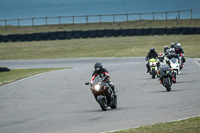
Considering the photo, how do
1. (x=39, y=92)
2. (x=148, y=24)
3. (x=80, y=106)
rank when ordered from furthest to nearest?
1. (x=148, y=24)
2. (x=39, y=92)
3. (x=80, y=106)

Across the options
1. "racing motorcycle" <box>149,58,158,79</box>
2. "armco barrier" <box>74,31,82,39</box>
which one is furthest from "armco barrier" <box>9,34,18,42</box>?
"racing motorcycle" <box>149,58,158,79</box>

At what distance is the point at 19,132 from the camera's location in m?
9.55

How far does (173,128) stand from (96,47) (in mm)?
38086

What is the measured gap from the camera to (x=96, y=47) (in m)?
46.7

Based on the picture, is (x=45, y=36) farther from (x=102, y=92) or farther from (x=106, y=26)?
(x=102, y=92)

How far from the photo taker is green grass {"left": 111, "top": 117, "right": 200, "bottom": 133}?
8.56 meters

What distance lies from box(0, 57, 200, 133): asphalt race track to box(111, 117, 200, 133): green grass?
0.62m

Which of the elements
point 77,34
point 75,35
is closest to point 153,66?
point 77,34

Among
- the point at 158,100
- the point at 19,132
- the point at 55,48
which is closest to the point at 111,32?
the point at 55,48

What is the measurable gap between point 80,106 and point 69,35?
137 ft

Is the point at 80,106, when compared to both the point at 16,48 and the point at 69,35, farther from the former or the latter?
the point at 69,35

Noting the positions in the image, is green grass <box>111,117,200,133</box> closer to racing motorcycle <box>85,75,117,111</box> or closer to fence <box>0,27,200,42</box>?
racing motorcycle <box>85,75,117,111</box>

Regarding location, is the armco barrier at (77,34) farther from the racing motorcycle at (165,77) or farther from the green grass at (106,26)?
the racing motorcycle at (165,77)

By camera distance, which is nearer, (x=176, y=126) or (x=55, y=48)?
(x=176, y=126)
